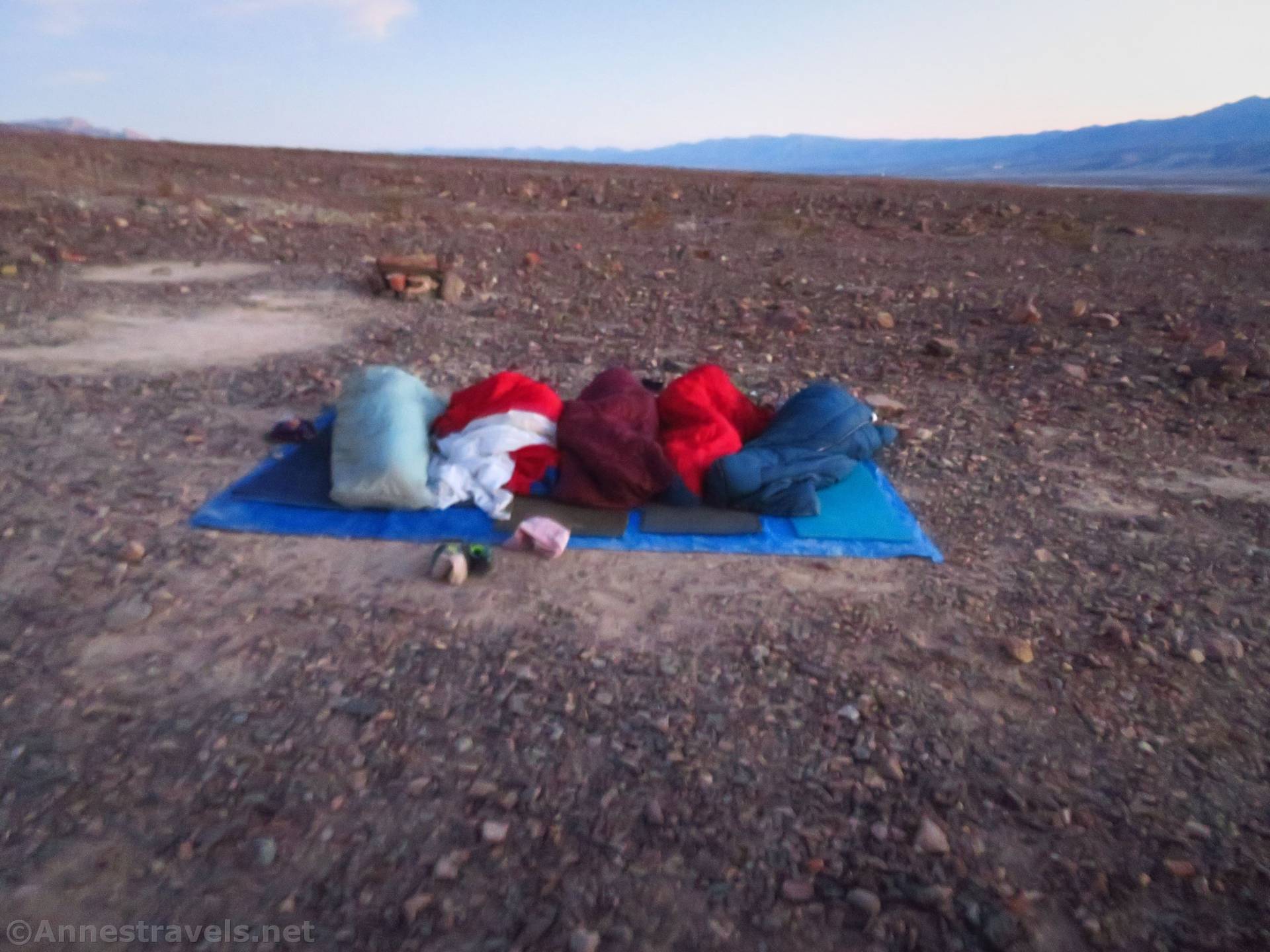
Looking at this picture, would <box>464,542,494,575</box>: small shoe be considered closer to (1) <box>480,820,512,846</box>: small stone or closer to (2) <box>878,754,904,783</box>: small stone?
(1) <box>480,820,512,846</box>: small stone

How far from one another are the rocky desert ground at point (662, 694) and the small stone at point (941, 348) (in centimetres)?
43

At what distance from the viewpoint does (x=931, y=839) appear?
2092 millimetres

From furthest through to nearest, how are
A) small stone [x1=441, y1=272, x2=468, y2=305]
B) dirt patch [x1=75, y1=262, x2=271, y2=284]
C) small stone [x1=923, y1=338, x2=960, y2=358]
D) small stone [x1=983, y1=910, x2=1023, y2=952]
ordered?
dirt patch [x1=75, y1=262, x2=271, y2=284]
small stone [x1=441, y1=272, x2=468, y2=305]
small stone [x1=923, y1=338, x2=960, y2=358]
small stone [x1=983, y1=910, x2=1023, y2=952]

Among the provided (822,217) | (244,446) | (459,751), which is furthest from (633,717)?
(822,217)

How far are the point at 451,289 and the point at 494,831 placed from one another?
6695 mm

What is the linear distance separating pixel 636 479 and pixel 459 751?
5.58 feet

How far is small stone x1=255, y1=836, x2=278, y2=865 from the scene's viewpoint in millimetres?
1989

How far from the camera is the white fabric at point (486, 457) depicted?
3.79m

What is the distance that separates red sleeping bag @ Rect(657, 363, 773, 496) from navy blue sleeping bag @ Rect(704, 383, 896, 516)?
89 millimetres

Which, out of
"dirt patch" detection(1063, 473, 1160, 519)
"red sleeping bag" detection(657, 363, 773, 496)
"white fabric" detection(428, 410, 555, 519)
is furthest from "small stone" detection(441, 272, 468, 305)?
"dirt patch" detection(1063, 473, 1160, 519)

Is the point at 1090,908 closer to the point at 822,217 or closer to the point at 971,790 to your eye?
the point at 971,790

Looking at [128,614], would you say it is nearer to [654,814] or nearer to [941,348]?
[654,814]

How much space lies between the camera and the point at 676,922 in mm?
1883

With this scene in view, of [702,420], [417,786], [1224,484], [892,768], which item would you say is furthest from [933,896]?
[1224,484]
